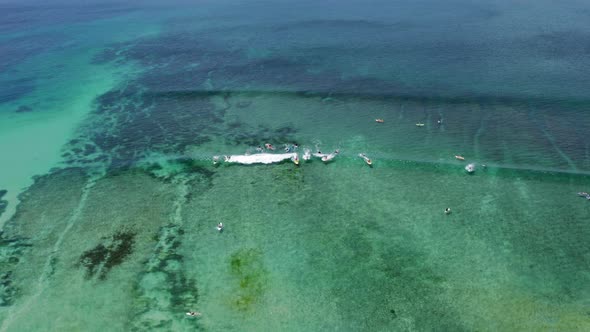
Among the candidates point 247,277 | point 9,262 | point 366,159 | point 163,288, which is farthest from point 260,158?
point 9,262

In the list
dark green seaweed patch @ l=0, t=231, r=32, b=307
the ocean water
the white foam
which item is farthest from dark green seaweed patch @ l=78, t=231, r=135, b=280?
the white foam

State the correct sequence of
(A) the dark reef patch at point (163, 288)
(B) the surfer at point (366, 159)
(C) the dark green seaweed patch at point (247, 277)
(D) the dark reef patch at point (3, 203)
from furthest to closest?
1. (B) the surfer at point (366, 159)
2. (D) the dark reef patch at point (3, 203)
3. (C) the dark green seaweed patch at point (247, 277)
4. (A) the dark reef patch at point (163, 288)

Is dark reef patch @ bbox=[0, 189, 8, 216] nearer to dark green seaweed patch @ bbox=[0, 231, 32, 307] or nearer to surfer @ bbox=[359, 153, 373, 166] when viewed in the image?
dark green seaweed patch @ bbox=[0, 231, 32, 307]

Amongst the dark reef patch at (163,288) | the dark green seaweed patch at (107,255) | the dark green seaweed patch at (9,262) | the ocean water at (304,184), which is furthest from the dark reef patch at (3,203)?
the dark reef patch at (163,288)

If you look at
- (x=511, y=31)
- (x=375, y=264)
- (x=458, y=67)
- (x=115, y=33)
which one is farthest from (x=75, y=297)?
(x=511, y=31)

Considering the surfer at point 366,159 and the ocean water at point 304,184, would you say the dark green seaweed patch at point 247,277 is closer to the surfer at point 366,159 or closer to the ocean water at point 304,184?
the ocean water at point 304,184
